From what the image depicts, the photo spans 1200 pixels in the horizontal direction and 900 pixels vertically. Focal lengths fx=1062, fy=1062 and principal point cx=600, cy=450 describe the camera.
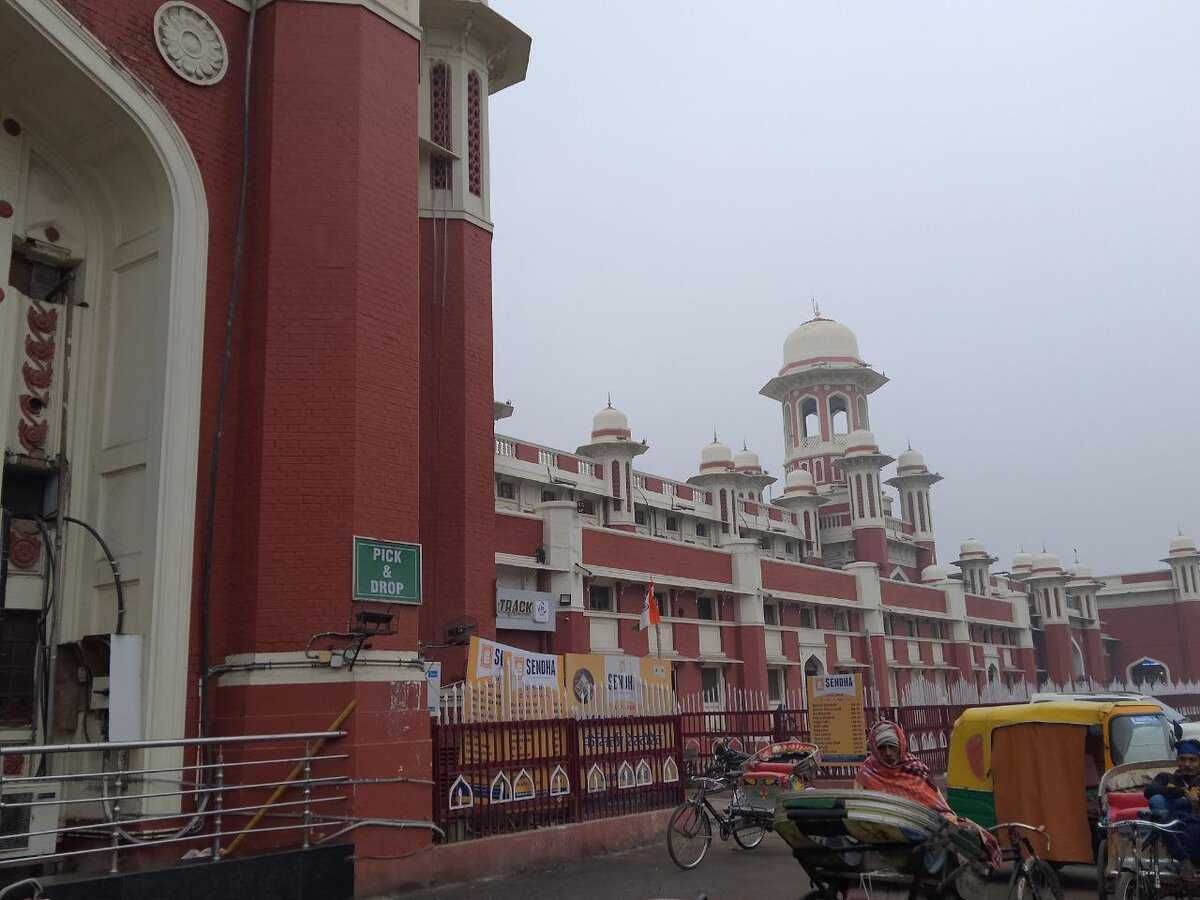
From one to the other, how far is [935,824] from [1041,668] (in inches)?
2238

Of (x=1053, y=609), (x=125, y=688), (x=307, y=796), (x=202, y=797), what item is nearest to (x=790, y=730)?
(x=307, y=796)

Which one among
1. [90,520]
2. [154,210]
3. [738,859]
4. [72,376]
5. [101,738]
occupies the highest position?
[154,210]

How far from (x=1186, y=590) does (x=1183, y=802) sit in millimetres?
63322

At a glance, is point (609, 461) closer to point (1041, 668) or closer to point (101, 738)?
point (101, 738)

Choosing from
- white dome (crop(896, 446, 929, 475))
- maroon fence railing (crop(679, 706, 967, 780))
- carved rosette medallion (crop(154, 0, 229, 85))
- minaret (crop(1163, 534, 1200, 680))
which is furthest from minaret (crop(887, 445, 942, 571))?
carved rosette medallion (crop(154, 0, 229, 85))

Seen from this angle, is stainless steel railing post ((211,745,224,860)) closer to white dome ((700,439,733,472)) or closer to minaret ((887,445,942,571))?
white dome ((700,439,733,472))

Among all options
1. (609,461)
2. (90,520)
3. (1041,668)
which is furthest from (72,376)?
(1041,668)

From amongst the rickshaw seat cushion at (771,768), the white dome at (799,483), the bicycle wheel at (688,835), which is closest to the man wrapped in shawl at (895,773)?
the bicycle wheel at (688,835)

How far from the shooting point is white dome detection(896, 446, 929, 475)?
5509 centimetres

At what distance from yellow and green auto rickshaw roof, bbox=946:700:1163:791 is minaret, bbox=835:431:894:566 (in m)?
36.6

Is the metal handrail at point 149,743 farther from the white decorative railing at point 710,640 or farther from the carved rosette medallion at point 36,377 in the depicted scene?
the white decorative railing at point 710,640

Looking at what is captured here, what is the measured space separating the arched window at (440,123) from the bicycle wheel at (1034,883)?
12.5m

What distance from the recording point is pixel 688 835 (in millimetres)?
11258

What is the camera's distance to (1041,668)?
2275 inches
